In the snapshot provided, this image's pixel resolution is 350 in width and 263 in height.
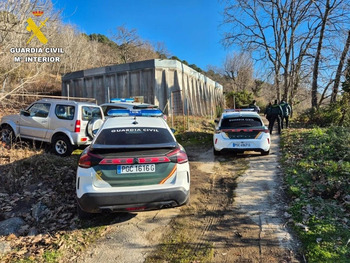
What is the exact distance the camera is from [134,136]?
3879 mm

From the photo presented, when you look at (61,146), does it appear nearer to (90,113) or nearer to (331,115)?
(90,113)

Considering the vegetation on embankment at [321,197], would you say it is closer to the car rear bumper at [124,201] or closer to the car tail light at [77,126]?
the car rear bumper at [124,201]

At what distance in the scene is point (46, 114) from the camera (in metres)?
7.64

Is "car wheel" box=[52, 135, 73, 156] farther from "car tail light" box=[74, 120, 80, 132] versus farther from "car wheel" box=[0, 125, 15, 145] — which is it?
"car wheel" box=[0, 125, 15, 145]

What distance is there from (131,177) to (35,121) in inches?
236

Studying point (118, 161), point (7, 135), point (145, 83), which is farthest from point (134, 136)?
point (145, 83)

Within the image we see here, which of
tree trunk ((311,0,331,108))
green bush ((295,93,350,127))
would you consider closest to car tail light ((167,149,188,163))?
green bush ((295,93,350,127))

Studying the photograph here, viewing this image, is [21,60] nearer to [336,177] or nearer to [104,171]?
[104,171]

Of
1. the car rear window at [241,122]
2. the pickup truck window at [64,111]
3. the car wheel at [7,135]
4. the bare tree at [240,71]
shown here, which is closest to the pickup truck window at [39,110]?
the pickup truck window at [64,111]

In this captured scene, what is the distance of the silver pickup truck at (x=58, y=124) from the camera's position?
284 inches

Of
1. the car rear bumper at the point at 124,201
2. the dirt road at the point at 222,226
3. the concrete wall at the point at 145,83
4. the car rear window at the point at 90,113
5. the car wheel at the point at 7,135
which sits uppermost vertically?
the concrete wall at the point at 145,83

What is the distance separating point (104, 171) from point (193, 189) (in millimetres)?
2451

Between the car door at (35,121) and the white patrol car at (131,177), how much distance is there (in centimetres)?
506

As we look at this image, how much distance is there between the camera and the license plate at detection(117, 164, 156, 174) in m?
3.28
